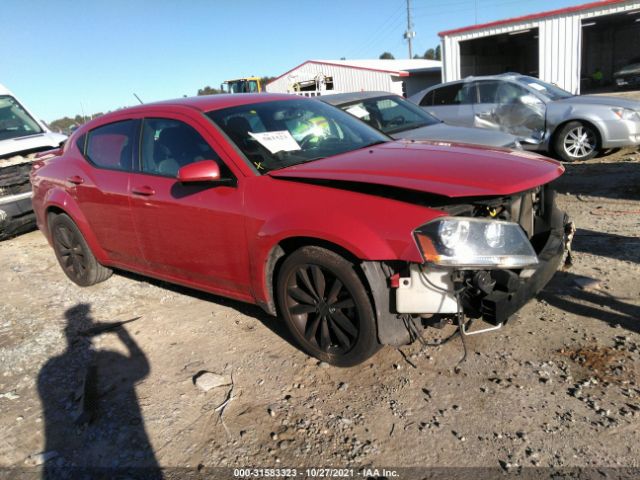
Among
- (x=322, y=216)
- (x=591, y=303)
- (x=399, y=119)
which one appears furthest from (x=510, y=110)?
(x=322, y=216)

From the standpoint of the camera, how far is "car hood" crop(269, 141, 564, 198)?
2.64 m

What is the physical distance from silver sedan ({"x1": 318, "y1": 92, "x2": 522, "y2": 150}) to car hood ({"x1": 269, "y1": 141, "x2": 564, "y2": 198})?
2.99m

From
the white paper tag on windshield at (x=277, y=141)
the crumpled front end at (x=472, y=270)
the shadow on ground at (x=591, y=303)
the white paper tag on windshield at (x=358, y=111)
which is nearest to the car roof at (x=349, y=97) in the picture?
the white paper tag on windshield at (x=358, y=111)

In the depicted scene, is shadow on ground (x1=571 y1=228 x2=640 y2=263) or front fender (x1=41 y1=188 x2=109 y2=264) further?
front fender (x1=41 y1=188 x2=109 y2=264)

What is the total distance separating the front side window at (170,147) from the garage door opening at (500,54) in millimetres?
20082

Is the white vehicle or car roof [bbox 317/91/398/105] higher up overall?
car roof [bbox 317/91/398/105]

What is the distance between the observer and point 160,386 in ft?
10.7

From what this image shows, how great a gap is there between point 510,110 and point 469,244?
7556 mm

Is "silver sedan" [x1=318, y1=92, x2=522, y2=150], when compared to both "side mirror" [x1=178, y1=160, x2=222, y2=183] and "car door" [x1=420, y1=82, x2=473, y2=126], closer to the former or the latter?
"car door" [x1=420, y1=82, x2=473, y2=126]

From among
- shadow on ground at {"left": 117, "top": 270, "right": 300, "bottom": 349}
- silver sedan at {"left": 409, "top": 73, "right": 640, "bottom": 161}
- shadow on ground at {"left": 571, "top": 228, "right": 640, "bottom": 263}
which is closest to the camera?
shadow on ground at {"left": 117, "top": 270, "right": 300, "bottom": 349}

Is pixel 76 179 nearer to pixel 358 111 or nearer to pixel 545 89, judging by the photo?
pixel 358 111

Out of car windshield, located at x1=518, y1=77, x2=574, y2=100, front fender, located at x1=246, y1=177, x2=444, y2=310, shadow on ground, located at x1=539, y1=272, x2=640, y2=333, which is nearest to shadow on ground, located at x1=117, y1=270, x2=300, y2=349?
front fender, located at x1=246, y1=177, x2=444, y2=310

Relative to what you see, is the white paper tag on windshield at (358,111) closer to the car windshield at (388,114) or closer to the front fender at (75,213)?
the car windshield at (388,114)

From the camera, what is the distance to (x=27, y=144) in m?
7.59
